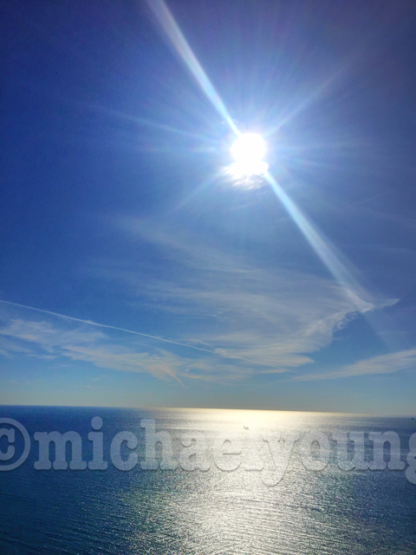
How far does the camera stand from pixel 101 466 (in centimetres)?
8312

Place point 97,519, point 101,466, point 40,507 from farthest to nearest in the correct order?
point 101,466, point 40,507, point 97,519

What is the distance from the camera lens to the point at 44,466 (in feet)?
259

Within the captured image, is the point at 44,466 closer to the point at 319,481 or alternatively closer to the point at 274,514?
the point at 274,514

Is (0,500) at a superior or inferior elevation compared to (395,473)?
superior

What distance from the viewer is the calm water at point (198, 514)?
4053 centimetres

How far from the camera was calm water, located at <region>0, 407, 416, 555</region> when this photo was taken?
133 feet

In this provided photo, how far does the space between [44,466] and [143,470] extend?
2049 centimetres

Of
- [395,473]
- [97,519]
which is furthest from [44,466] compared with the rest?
[395,473]

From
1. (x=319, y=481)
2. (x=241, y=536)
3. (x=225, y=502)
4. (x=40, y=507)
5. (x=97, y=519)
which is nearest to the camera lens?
(x=241, y=536)

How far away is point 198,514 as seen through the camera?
51.7 meters

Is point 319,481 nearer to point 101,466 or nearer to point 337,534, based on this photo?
point 337,534

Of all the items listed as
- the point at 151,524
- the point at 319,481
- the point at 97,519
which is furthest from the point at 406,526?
the point at 97,519

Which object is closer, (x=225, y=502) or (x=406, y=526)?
(x=406, y=526)

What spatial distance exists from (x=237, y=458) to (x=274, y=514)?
59.2 m
